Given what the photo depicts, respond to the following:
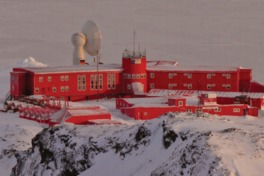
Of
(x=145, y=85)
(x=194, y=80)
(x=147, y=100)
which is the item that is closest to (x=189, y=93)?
(x=194, y=80)

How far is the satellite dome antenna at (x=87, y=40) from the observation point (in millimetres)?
58656

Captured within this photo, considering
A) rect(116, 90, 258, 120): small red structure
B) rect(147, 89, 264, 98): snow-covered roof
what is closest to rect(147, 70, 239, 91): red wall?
rect(147, 89, 264, 98): snow-covered roof

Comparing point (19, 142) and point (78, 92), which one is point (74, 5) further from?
point (19, 142)

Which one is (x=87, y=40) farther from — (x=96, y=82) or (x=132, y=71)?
(x=132, y=71)

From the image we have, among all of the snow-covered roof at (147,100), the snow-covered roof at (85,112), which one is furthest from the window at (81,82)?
the snow-covered roof at (85,112)

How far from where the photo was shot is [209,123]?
2720 centimetres

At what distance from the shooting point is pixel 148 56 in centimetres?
8275

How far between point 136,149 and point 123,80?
88.8 ft

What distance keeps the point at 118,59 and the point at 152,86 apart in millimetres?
24770

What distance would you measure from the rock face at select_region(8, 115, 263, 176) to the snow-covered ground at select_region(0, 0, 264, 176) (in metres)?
0.04

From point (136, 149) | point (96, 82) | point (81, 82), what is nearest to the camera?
point (136, 149)

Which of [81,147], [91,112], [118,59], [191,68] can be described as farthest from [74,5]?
[81,147]

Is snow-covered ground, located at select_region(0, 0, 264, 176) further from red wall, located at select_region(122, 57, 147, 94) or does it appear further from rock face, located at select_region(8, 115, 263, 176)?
red wall, located at select_region(122, 57, 147, 94)

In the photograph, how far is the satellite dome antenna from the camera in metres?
58.7
